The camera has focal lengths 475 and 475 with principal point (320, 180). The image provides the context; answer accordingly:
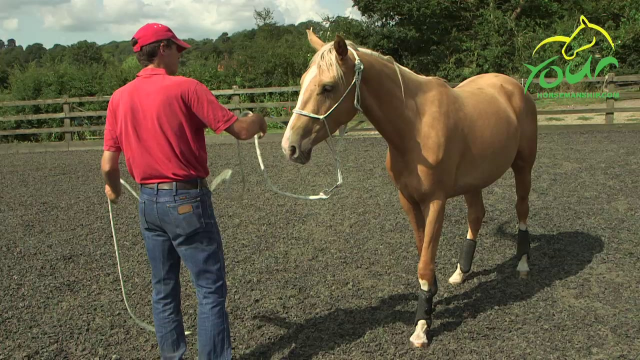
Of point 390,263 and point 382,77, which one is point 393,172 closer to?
point 382,77

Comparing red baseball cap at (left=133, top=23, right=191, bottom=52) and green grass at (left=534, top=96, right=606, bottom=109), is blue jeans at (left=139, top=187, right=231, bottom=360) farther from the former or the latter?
green grass at (left=534, top=96, right=606, bottom=109)

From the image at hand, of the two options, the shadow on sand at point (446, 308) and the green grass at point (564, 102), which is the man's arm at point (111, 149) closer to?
the shadow on sand at point (446, 308)

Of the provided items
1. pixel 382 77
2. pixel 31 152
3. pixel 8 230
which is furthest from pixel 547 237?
pixel 31 152

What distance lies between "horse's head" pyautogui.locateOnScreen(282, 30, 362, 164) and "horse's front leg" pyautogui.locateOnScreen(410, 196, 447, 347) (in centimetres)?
96

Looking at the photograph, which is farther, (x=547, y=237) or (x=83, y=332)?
(x=547, y=237)

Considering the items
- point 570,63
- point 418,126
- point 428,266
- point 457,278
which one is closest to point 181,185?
point 418,126

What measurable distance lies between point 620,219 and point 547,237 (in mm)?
1072

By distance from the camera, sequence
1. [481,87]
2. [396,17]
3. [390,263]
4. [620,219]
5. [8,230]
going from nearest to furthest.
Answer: [481,87]
[390,263]
[620,219]
[8,230]
[396,17]

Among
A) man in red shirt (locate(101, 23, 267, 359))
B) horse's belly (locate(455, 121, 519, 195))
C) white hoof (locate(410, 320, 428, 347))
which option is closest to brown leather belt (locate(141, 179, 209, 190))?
man in red shirt (locate(101, 23, 267, 359))

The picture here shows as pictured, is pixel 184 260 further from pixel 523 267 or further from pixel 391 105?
pixel 523 267

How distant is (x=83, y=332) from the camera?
3.50 metres

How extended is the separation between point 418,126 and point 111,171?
1939mm

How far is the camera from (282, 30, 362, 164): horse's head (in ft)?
9.00

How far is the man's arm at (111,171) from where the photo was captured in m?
2.73
